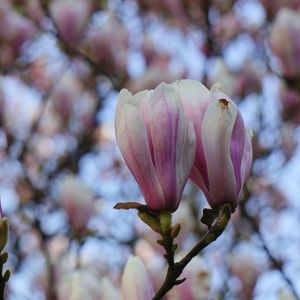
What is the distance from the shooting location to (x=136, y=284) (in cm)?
85

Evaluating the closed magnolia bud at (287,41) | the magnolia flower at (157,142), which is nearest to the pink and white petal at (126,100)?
the magnolia flower at (157,142)

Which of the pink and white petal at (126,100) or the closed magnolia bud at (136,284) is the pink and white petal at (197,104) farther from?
the closed magnolia bud at (136,284)

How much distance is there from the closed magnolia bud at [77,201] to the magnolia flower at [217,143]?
4.34 feet

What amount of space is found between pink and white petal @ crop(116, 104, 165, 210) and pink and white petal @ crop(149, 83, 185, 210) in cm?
1

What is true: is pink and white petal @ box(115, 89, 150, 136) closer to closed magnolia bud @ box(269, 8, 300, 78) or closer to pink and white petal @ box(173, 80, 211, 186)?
pink and white petal @ box(173, 80, 211, 186)

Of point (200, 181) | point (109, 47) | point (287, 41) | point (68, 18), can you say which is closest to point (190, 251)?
point (200, 181)

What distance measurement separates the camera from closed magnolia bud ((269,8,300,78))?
1979 millimetres

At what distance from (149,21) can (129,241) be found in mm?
1323

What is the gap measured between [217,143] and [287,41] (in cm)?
135

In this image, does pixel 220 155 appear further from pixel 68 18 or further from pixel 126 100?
pixel 68 18

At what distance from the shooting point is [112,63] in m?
2.70

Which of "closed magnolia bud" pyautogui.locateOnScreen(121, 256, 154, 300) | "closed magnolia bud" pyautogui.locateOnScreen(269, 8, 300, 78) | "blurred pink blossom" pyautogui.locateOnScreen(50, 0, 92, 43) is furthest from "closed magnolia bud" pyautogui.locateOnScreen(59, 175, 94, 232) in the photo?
"closed magnolia bud" pyautogui.locateOnScreen(121, 256, 154, 300)

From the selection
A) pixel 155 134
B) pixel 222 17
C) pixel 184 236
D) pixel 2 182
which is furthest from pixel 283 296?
pixel 2 182

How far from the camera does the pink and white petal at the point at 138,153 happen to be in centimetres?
75
